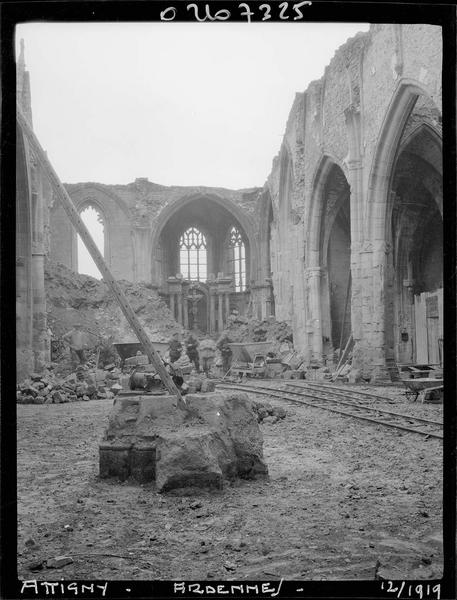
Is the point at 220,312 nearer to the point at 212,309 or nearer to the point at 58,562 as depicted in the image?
the point at 212,309

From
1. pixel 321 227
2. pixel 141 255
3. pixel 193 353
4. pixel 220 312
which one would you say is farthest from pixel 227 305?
pixel 321 227

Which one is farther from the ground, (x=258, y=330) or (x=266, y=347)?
(x=258, y=330)

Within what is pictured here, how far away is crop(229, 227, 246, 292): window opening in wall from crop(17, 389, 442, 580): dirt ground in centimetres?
3116

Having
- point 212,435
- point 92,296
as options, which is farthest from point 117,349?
point 212,435

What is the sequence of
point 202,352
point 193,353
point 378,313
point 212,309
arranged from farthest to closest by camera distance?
point 212,309 → point 202,352 → point 193,353 → point 378,313

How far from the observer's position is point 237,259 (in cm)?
3831

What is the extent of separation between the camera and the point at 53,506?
4.51m

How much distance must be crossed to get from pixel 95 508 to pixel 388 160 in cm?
1410

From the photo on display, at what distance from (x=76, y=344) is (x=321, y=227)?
1040cm

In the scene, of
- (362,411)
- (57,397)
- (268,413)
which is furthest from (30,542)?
(57,397)

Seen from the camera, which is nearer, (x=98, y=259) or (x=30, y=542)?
(x=30, y=542)

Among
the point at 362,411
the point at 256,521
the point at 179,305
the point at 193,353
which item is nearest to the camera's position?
the point at 256,521

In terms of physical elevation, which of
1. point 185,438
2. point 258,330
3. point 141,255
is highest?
point 141,255

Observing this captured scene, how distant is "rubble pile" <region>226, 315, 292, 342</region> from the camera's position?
26.8 m
